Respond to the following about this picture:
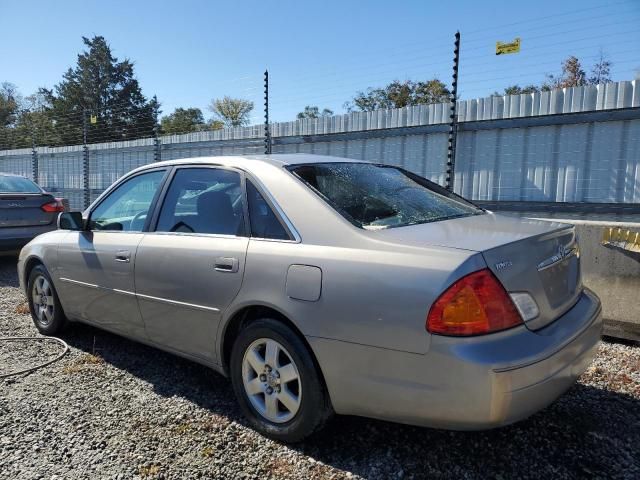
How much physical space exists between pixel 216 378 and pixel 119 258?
1.10m

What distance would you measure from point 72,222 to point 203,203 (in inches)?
56.7

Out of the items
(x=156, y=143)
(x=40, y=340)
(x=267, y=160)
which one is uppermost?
(x=156, y=143)

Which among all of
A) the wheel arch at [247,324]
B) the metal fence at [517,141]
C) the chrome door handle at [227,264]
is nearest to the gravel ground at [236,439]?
the wheel arch at [247,324]

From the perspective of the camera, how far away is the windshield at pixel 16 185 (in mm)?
7977

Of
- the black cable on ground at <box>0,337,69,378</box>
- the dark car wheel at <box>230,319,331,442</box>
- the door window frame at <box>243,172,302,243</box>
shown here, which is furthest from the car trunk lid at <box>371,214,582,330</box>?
the black cable on ground at <box>0,337,69,378</box>

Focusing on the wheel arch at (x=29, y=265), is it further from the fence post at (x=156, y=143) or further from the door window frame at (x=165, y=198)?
the fence post at (x=156, y=143)

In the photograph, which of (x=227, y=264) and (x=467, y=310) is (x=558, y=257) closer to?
(x=467, y=310)

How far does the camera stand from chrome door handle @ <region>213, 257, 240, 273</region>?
9.18 ft

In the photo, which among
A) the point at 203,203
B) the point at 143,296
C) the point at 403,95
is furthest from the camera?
the point at 403,95

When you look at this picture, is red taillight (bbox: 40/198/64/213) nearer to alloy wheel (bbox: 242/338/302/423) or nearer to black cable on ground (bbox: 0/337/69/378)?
black cable on ground (bbox: 0/337/69/378)

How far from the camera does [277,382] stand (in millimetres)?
2676

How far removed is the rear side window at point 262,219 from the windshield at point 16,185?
666cm

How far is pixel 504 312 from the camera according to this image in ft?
7.00

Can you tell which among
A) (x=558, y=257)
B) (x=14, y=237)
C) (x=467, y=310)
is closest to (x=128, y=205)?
(x=467, y=310)
